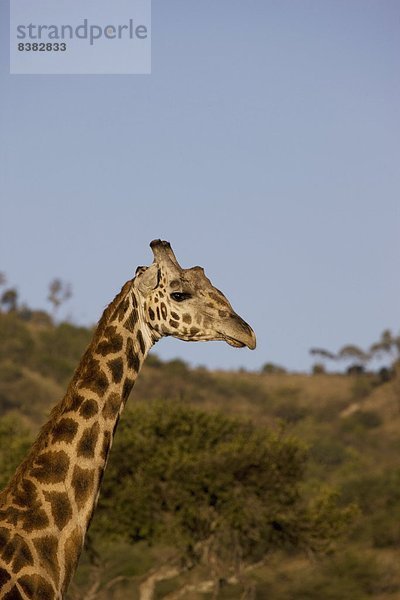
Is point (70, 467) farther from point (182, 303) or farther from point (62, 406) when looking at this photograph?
point (182, 303)

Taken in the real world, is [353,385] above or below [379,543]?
above

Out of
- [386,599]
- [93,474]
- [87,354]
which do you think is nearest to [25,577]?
[93,474]

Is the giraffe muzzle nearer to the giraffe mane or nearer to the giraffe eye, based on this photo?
the giraffe eye

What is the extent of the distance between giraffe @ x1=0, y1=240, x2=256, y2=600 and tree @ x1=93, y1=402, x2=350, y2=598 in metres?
20.1

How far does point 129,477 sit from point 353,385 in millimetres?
64137

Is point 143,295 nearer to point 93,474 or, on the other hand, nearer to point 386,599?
point 93,474

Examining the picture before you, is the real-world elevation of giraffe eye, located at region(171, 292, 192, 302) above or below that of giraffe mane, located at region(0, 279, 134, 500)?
above

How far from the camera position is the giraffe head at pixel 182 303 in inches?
345

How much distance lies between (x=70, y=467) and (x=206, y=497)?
2145 cm

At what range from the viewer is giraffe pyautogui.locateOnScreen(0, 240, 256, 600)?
807cm

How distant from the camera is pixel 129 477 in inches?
1180

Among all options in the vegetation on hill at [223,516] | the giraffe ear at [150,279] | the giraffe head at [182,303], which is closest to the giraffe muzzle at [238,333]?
the giraffe head at [182,303]

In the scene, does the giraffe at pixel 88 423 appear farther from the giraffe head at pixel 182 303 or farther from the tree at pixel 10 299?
the tree at pixel 10 299

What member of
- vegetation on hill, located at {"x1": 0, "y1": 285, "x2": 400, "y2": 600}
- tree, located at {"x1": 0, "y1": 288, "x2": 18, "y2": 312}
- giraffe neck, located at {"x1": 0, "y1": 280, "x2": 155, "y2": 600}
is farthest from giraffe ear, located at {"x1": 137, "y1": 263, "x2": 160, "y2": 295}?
tree, located at {"x1": 0, "y1": 288, "x2": 18, "y2": 312}
